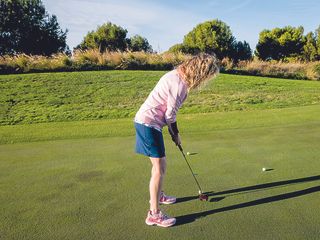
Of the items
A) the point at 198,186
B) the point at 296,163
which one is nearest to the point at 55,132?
the point at 198,186

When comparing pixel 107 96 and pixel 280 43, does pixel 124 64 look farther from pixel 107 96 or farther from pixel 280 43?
pixel 280 43

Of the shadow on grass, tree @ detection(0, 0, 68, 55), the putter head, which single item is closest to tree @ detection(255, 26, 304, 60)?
tree @ detection(0, 0, 68, 55)

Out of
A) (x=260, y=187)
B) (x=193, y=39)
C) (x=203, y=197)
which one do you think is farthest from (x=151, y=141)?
(x=193, y=39)

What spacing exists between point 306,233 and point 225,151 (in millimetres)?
2959

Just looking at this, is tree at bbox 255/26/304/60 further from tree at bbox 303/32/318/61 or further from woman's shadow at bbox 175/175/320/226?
woman's shadow at bbox 175/175/320/226

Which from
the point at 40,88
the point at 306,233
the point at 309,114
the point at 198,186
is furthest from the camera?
the point at 40,88

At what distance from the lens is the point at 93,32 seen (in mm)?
51250

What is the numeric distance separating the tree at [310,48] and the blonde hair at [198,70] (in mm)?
43260

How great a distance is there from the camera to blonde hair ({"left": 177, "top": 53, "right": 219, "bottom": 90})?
390 cm

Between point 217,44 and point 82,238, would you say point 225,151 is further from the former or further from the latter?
point 217,44

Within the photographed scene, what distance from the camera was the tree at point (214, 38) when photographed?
43.7 m

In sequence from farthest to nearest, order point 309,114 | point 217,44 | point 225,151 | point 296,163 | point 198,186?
point 217,44 → point 309,114 → point 225,151 → point 296,163 → point 198,186

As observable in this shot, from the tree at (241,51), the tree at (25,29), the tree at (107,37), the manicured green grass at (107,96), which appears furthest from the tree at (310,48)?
the tree at (25,29)

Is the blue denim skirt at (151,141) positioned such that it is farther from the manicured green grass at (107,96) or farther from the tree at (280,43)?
the tree at (280,43)
